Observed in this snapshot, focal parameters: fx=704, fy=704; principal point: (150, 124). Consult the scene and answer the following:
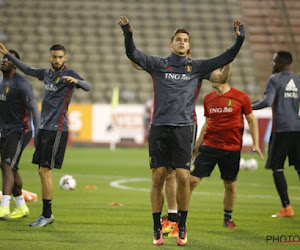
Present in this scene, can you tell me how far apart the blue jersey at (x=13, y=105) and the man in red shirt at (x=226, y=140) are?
2.28 metres

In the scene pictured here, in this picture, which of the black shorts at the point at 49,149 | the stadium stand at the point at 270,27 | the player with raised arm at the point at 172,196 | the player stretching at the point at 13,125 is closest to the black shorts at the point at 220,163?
the player with raised arm at the point at 172,196

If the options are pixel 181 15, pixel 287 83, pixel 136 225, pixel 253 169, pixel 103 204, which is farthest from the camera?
pixel 181 15

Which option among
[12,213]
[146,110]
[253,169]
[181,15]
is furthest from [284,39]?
[12,213]

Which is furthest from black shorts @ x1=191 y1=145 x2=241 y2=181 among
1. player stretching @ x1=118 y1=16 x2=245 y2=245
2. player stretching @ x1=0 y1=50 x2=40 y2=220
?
player stretching @ x1=0 y1=50 x2=40 y2=220

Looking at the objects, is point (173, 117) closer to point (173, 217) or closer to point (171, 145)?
point (171, 145)

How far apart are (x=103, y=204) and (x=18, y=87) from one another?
8.43 feet

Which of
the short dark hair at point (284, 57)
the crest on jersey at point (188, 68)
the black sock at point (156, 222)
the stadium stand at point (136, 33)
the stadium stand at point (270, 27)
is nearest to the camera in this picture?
the black sock at point (156, 222)

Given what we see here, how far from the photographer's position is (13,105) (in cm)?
889

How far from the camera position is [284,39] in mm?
38219

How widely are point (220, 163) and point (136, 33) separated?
2812 cm

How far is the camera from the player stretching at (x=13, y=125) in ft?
28.7

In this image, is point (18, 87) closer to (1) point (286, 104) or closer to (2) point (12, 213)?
(2) point (12, 213)

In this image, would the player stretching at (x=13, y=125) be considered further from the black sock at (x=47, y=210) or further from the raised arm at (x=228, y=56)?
the raised arm at (x=228, y=56)

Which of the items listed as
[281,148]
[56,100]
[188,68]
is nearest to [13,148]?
[56,100]
